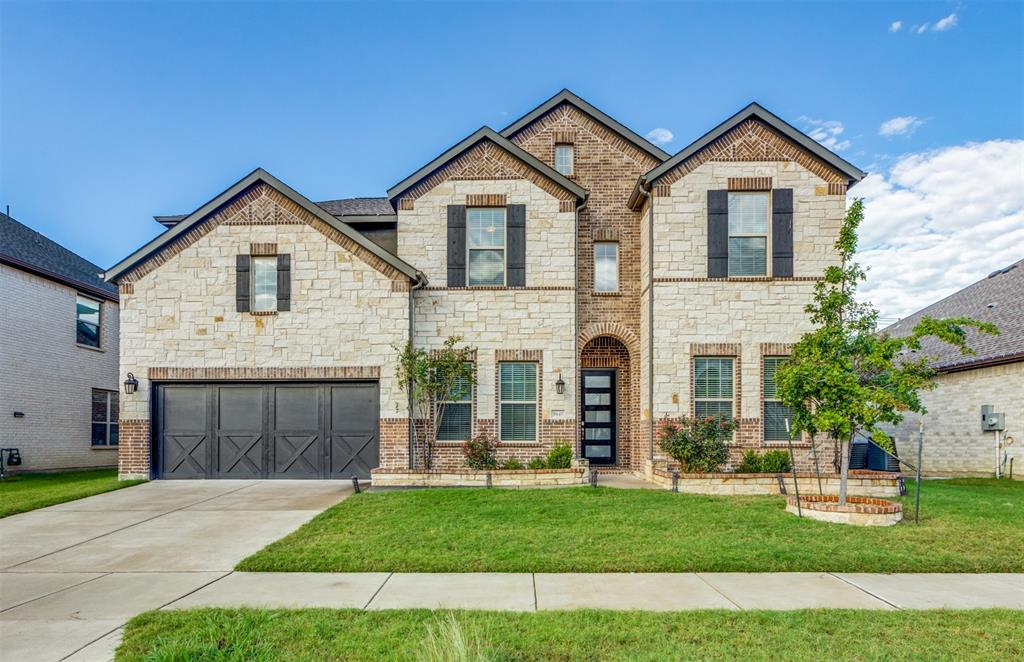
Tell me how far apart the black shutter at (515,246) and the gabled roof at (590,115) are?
9.49 ft

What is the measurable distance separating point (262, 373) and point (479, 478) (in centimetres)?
536

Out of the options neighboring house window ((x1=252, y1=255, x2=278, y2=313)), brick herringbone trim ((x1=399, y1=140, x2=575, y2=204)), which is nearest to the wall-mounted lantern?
neighboring house window ((x1=252, y1=255, x2=278, y2=313))

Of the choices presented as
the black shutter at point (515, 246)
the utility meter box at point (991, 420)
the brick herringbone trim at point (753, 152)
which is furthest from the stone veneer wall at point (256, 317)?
the utility meter box at point (991, 420)

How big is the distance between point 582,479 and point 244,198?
31.4 ft

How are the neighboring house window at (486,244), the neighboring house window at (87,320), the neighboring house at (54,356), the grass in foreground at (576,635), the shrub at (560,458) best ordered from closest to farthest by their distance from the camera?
the grass in foreground at (576,635), the shrub at (560,458), the neighboring house window at (486,244), the neighboring house at (54,356), the neighboring house window at (87,320)

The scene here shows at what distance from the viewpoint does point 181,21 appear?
12.6m

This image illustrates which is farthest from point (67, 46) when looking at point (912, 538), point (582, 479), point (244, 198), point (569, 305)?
point (912, 538)

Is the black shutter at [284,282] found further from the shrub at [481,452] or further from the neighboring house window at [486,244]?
the shrub at [481,452]

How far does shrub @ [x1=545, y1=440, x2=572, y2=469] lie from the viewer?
12.6 m

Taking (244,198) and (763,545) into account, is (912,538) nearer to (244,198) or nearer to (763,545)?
(763,545)

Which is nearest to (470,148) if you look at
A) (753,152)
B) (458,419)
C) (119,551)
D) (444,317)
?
(444,317)

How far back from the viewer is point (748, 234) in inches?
528

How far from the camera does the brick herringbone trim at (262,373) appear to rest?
1307cm

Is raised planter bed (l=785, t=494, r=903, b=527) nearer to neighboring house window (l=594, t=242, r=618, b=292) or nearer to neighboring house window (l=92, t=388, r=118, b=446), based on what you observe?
neighboring house window (l=594, t=242, r=618, b=292)
